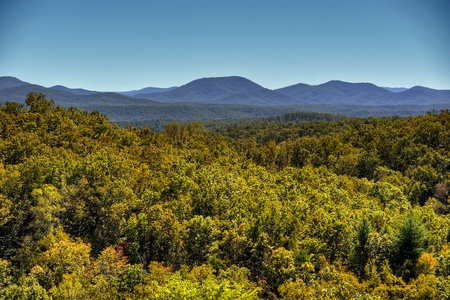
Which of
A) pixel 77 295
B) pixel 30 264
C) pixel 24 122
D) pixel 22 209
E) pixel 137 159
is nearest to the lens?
pixel 77 295

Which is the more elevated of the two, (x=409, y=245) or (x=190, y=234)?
(x=409, y=245)

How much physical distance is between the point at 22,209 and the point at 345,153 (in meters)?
79.2

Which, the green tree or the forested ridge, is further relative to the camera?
the green tree

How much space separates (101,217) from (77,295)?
51.1 ft

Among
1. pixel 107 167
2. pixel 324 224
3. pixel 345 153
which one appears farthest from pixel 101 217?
pixel 345 153

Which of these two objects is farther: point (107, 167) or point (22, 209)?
point (107, 167)

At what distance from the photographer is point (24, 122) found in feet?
220

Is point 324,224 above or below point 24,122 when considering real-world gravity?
below

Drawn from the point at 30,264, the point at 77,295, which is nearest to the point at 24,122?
the point at 30,264

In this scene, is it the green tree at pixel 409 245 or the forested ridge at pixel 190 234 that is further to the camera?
the green tree at pixel 409 245

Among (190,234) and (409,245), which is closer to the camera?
(409,245)

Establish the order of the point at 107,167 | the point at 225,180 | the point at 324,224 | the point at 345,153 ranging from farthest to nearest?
the point at 345,153
the point at 225,180
the point at 107,167
the point at 324,224

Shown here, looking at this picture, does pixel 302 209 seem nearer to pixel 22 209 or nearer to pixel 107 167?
pixel 107 167

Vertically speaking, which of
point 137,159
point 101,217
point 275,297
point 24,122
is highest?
point 24,122
